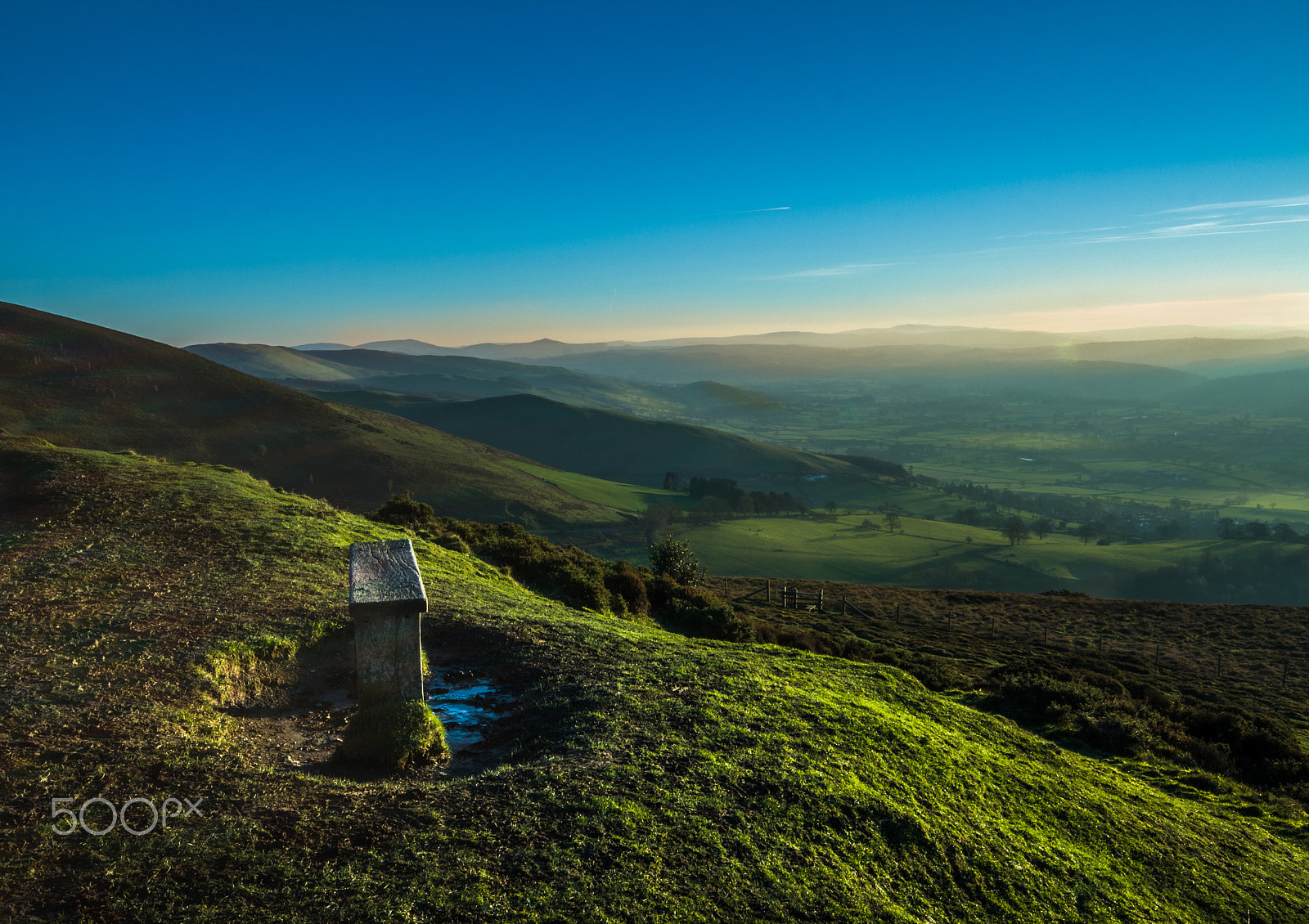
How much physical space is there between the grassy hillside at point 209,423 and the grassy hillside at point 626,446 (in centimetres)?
7077

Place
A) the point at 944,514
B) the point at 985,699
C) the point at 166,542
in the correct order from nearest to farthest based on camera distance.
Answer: the point at 166,542, the point at 985,699, the point at 944,514

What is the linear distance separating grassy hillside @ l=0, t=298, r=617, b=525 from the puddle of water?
6284 centimetres

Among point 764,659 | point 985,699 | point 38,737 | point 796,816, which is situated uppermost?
point 38,737

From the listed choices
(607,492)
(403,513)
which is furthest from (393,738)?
(607,492)

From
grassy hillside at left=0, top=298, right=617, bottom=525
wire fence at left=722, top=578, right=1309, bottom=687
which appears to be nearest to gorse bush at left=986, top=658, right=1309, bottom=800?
wire fence at left=722, top=578, right=1309, bottom=687

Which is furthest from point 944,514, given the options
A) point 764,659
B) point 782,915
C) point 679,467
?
point 782,915

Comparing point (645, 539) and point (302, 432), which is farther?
point (645, 539)

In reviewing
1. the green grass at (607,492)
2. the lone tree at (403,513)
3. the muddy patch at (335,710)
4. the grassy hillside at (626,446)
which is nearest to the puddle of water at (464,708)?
the muddy patch at (335,710)

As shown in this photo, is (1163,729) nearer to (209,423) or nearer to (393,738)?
(393,738)

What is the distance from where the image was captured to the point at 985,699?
1786 cm

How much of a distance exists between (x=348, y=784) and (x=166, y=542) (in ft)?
38.2

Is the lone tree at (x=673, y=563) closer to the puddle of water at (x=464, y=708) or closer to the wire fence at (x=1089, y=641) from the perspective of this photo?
the wire fence at (x=1089, y=641)

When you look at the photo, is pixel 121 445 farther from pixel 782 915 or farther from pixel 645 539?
pixel 782 915

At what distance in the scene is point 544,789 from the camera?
709cm
